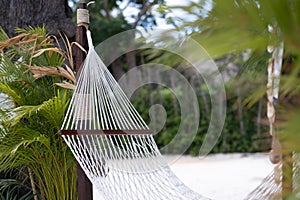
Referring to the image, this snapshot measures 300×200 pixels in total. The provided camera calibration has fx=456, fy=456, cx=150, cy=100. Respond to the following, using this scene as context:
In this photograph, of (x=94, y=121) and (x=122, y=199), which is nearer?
(x=122, y=199)

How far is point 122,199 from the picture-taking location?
6.31 ft

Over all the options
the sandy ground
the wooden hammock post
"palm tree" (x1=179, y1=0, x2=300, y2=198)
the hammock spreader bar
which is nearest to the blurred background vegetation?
"palm tree" (x1=179, y1=0, x2=300, y2=198)

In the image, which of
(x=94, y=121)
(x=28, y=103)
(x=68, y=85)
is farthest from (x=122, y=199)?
(x=28, y=103)

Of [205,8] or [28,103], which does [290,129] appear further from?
[28,103]

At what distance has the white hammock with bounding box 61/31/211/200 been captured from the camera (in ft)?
6.80

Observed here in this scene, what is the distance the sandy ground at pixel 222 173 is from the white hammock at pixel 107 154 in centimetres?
199

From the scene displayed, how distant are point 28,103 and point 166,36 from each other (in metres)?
2.21

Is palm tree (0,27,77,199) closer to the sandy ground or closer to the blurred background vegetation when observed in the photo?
the blurred background vegetation

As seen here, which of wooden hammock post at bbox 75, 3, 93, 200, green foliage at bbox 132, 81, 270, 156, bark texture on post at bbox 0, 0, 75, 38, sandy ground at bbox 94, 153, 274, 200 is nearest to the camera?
wooden hammock post at bbox 75, 3, 93, 200

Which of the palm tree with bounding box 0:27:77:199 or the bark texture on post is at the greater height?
the bark texture on post

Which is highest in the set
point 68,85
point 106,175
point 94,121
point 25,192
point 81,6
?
point 81,6

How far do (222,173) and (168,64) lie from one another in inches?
223

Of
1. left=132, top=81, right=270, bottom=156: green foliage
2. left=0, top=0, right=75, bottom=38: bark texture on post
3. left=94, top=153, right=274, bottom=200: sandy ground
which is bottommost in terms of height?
left=94, top=153, right=274, bottom=200: sandy ground

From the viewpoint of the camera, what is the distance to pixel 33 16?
10.4 ft
